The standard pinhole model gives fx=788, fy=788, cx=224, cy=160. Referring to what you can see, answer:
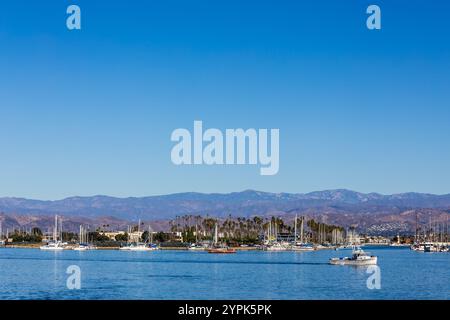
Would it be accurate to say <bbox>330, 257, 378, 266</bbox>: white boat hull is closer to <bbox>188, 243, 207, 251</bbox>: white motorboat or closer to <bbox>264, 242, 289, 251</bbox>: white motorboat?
<bbox>264, 242, 289, 251</bbox>: white motorboat

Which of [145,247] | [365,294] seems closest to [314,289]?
[365,294]

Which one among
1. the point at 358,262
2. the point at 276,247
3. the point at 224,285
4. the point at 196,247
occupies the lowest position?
the point at 196,247

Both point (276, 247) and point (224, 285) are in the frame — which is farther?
point (276, 247)

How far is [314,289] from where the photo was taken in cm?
6362

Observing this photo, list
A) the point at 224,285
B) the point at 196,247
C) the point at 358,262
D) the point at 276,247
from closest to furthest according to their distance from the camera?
the point at 224,285 < the point at 358,262 < the point at 276,247 < the point at 196,247

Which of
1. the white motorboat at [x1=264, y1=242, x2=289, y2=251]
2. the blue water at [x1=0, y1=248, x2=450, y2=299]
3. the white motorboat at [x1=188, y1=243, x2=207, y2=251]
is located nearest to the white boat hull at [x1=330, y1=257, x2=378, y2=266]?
the blue water at [x1=0, y1=248, x2=450, y2=299]

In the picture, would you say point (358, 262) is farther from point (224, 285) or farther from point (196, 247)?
point (196, 247)

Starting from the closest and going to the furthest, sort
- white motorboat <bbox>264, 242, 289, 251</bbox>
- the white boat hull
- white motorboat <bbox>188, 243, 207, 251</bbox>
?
the white boat hull, white motorboat <bbox>264, 242, 289, 251</bbox>, white motorboat <bbox>188, 243, 207, 251</bbox>

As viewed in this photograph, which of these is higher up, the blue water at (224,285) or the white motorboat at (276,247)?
the blue water at (224,285)

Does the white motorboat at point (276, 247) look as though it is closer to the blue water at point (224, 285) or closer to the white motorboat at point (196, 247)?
the white motorboat at point (196, 247)

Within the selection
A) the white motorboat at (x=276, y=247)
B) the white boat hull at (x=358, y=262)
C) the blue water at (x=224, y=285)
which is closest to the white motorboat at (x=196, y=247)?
the white motorboat at (x=276, y=247)

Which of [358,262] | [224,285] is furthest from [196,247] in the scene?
[224,285]

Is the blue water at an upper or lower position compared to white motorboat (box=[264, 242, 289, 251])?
upper
